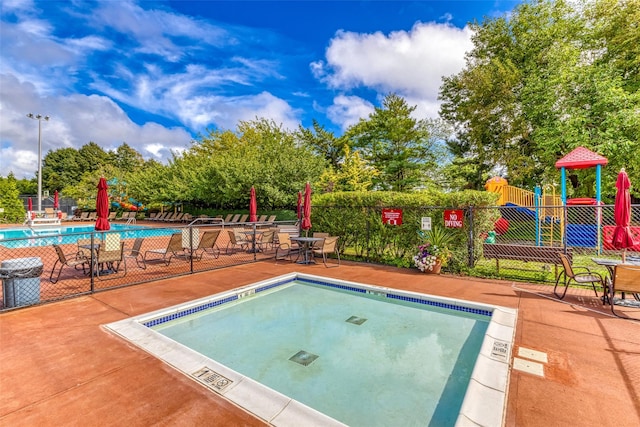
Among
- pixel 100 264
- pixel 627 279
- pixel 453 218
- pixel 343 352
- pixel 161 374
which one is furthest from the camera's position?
pixel 453 218

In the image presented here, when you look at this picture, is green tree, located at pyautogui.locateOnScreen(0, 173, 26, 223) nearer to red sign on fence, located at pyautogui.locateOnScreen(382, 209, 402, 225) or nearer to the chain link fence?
the chain link fence

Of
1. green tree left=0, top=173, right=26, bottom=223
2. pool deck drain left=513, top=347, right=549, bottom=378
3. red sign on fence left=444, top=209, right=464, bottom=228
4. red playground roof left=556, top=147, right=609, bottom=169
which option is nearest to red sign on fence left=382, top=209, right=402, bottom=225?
red sign on fence left=444, top=209, right=464, bottom=228

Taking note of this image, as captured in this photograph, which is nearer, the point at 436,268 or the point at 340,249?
the point at 436,268

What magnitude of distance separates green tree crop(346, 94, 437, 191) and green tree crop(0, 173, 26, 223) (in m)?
25.5

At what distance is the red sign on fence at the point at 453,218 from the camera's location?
7441 millimetres

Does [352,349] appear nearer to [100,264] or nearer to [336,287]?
[336,287]

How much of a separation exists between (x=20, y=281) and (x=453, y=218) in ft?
28.6

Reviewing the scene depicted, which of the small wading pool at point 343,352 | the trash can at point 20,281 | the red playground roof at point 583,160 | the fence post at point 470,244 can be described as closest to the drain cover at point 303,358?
the small wading pool at point 343,352

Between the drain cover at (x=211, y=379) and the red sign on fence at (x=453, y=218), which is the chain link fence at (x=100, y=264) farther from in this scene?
the red sign on fence at (x=453, y=218)

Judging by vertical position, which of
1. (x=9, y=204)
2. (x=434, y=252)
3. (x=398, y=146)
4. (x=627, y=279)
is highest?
(x=398, y=146)

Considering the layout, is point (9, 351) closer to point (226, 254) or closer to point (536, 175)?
point (226, 254)

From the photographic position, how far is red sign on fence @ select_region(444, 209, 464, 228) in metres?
7.44

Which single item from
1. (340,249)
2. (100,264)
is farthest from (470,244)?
(100,264)

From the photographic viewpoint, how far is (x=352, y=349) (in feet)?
12.9
